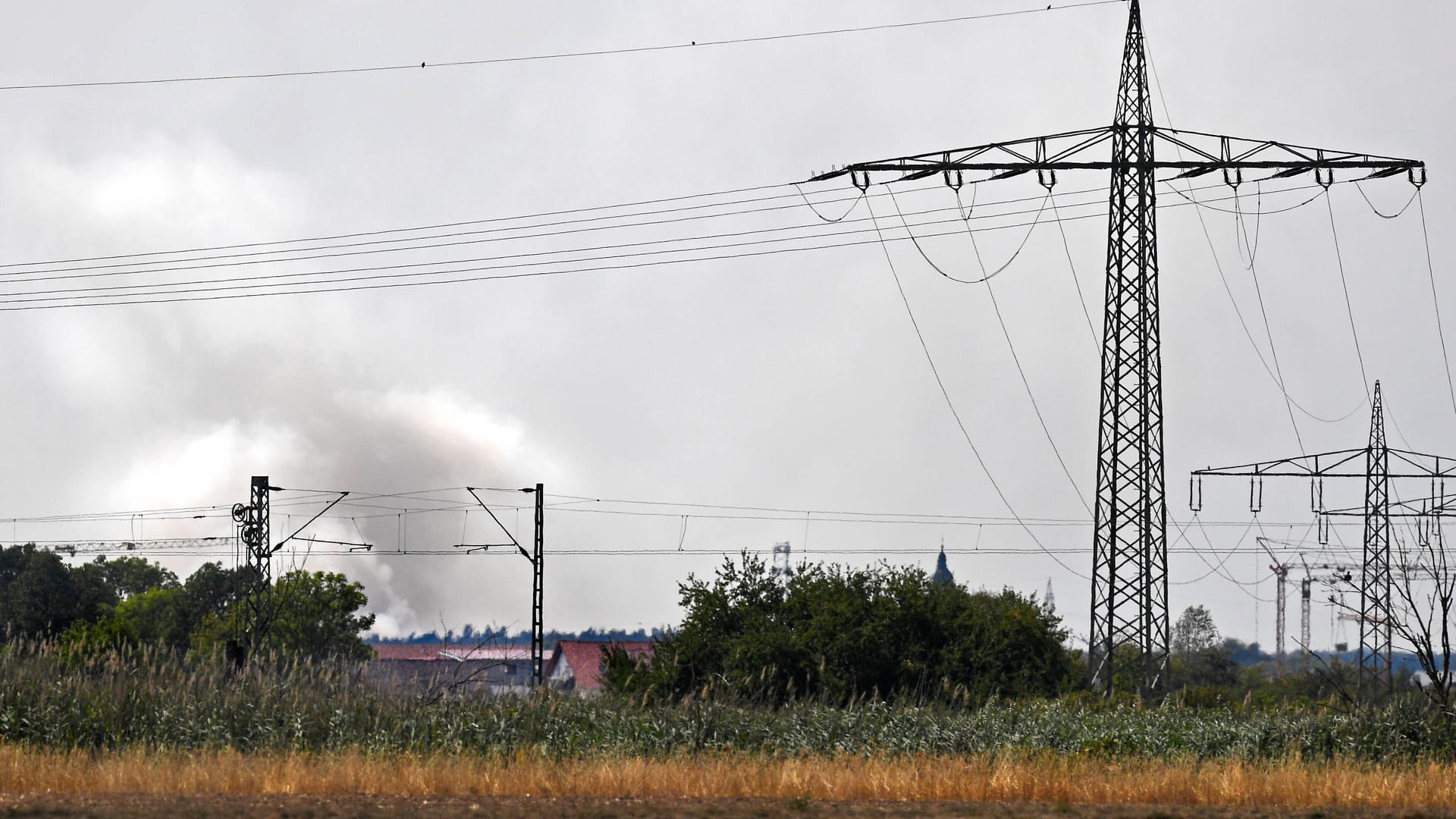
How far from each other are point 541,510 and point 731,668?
29.1 feet

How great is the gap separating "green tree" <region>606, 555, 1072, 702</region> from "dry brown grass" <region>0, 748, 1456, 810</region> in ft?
91.8

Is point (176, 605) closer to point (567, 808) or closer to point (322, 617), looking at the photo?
point (322, 617)

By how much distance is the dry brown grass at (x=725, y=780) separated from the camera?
838 inches

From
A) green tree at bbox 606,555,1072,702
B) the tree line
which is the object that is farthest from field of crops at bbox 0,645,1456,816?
the tree line

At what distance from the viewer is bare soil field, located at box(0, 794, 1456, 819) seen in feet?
60.3

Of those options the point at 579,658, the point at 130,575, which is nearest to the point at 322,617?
the point at 579,658

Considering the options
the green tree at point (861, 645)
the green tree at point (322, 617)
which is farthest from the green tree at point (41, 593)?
the green tree at point (861, 645)

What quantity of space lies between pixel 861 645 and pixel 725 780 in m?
31.6

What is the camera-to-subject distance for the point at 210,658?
28234mm

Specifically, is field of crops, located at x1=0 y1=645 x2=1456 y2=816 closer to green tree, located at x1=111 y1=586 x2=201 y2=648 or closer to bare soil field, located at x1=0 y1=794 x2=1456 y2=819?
bare soil field, located at x1=0 y1=794 x2=1456 y2=819

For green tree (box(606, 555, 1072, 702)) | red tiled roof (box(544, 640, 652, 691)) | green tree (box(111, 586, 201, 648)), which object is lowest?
red tiled roof (box(544, 640, 652, 691))

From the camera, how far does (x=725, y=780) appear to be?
71.9 ft

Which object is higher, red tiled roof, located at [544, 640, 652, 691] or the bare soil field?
the bare soil field

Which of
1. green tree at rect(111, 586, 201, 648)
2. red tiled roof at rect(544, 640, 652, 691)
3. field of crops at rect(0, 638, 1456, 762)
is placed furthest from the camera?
green tree at rect(111, 586, 201, 648)
